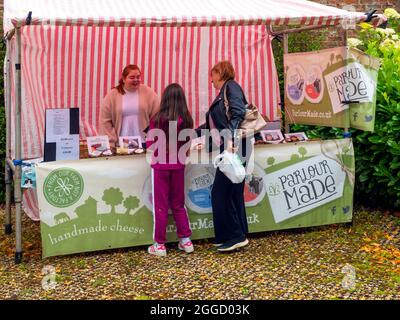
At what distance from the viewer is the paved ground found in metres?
5.27

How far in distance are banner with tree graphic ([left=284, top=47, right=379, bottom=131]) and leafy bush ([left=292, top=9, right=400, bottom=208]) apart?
1.58ft

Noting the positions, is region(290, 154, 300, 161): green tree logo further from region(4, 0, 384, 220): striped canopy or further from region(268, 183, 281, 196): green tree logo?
region(4, 0, 384, 220): striped canopy

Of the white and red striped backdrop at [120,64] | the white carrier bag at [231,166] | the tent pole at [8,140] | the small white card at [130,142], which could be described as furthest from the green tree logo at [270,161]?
the tent pole at [8,140]

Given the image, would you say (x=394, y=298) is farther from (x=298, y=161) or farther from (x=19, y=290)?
(x=19, y=290)

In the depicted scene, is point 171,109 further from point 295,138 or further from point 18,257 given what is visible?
point 18,257

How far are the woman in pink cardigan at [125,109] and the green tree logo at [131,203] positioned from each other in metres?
1.08

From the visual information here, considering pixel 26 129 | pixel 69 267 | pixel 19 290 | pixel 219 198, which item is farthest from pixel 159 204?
pixel 26 129

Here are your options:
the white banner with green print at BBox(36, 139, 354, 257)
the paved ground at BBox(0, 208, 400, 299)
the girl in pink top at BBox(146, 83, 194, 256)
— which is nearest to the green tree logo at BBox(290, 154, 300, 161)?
the white banner with green print at BBox(36, 139, 354, 257)

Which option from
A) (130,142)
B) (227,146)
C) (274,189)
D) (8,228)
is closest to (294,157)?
(274,189)

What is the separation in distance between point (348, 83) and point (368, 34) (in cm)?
345

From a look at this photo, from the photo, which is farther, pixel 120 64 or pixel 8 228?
pixel 120 64

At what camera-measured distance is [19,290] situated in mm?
5402

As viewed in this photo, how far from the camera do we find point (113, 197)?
6.21 meters

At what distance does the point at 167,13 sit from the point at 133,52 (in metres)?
2.17
